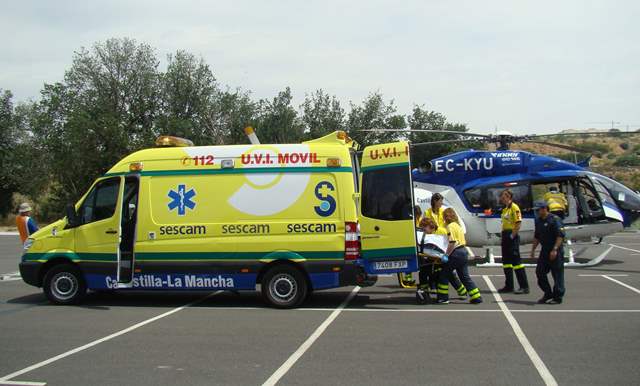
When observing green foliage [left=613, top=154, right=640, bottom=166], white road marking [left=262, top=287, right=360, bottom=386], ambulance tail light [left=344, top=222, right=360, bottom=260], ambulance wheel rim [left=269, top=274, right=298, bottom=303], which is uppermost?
green foliage [left=613, top=154, right=640, bottom=166]

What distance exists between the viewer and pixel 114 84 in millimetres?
45750

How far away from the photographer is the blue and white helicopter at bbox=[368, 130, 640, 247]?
15266mm

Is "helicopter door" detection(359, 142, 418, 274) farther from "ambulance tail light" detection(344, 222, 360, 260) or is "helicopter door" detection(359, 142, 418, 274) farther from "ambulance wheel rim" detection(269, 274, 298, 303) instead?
"ambulance wheel rim" detection(269, 274, 298, 303)

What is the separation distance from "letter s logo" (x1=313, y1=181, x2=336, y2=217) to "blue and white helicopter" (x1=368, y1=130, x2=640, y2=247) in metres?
6.36

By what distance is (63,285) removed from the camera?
33.1 feet

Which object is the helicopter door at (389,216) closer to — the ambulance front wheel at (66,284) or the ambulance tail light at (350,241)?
the ambulance tail light at (350,241)

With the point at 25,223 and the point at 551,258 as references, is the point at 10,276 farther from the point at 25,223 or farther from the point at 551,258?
the point at 551,258

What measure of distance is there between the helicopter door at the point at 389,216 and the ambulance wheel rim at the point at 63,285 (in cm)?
485

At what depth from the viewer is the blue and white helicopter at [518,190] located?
50.1ft

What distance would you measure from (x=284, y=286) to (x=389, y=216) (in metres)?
1.99

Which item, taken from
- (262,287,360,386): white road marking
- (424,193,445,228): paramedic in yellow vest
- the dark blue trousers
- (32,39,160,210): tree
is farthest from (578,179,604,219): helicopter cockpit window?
(32,39,160,210): tree

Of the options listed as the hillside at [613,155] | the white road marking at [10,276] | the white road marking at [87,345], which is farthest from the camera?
the hillside at [613,155]

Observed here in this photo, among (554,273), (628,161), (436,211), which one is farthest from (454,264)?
(628,161)

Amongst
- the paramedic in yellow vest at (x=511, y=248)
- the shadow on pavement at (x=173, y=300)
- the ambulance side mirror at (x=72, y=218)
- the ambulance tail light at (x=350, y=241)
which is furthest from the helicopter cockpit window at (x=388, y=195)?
the ambulance side mirror at (x=72, y=218)
